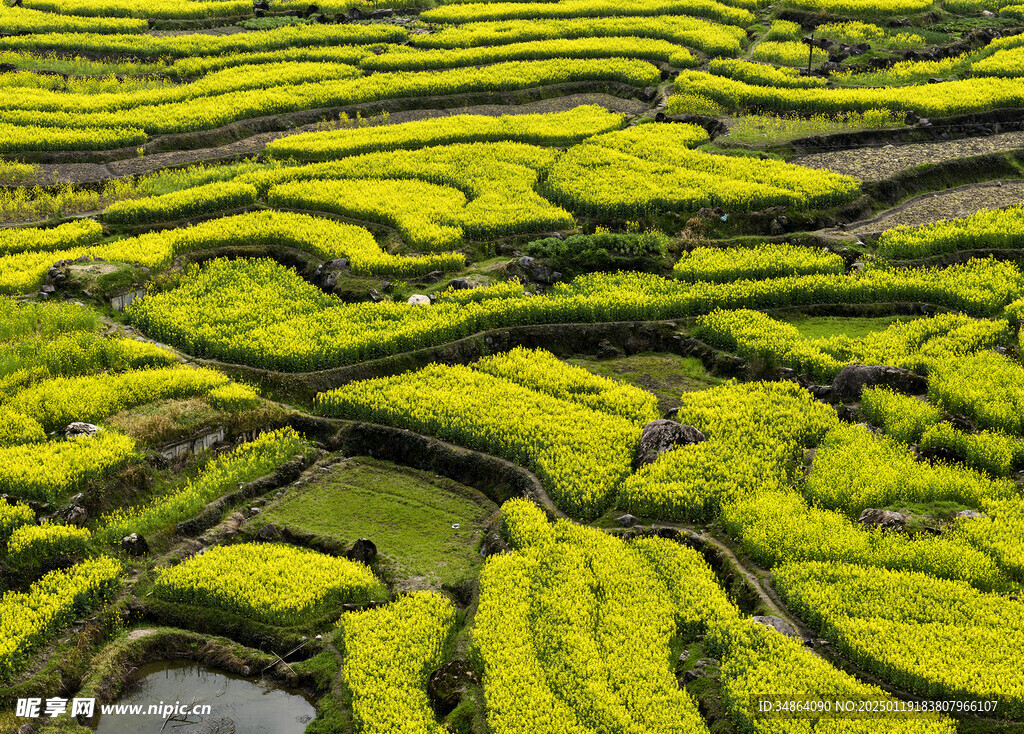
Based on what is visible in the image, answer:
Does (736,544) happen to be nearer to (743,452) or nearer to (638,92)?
(743,452)

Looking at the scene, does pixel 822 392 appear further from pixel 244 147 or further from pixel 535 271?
pixel 244 147

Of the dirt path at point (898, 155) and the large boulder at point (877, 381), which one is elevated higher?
the dirt path at point (898, 155)

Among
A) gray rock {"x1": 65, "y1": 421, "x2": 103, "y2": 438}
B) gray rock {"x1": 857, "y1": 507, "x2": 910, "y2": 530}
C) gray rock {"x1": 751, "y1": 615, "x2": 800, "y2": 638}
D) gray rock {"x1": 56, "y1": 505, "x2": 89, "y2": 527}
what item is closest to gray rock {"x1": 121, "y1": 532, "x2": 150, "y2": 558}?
gray rock {"x1": 56, "y1": 505, "x2": 89, "y2": 527}

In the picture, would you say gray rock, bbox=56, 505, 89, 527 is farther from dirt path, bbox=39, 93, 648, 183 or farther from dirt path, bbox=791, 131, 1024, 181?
dirt path, bbox=791, 131, 1024, 181

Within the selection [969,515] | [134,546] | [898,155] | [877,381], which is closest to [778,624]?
[969,515]

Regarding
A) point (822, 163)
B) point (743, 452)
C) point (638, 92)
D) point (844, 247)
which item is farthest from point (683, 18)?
point (743, 452)

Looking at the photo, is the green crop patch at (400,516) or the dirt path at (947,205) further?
the dirt path at (947,205)

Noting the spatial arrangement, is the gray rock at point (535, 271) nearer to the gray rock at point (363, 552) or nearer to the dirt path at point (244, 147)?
the gray rock at point (363, 552)

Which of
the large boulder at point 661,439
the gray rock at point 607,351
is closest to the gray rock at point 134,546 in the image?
the large boulder at point 661,439
